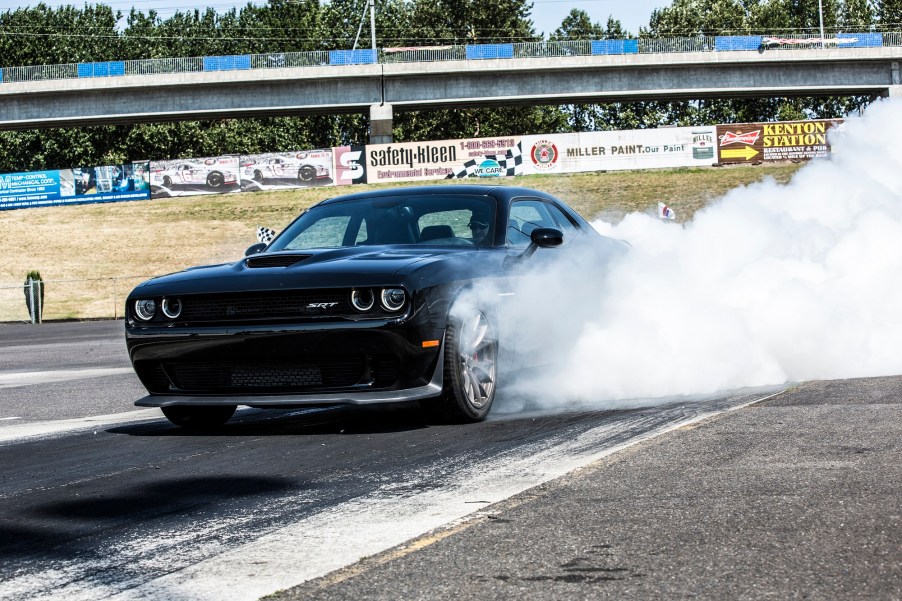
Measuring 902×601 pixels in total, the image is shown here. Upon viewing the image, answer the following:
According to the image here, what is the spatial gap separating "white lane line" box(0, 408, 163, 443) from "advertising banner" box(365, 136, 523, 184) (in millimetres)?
40475

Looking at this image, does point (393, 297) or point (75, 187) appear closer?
point (393, 297)

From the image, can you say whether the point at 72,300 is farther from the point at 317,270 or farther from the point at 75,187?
the point at 317,270

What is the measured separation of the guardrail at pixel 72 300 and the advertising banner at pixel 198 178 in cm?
1143

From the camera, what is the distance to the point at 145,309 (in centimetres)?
671

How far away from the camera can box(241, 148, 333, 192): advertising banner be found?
4972 cm

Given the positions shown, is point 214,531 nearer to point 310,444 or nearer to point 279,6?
Answer: point 310,444

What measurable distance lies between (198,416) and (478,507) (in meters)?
3.46

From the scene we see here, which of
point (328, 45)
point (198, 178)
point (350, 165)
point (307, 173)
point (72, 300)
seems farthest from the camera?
point (328, 45)

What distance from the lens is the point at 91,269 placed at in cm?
4359

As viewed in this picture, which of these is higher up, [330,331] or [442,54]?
[442,54]

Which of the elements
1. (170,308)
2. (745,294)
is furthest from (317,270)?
(745,294)

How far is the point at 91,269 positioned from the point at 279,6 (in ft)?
209

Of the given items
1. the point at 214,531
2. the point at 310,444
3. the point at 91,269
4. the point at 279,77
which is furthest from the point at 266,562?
the point at 279,77

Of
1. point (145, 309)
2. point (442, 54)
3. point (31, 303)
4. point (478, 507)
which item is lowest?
point (31, 303)
